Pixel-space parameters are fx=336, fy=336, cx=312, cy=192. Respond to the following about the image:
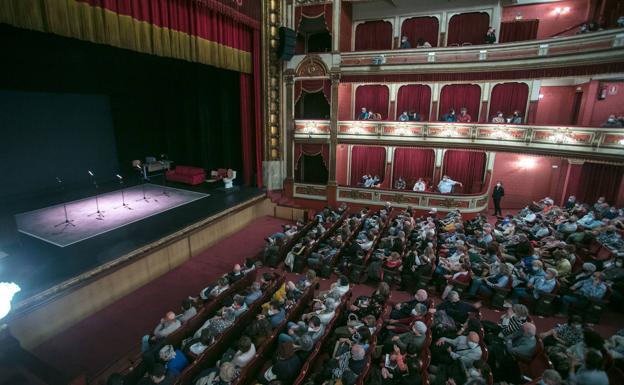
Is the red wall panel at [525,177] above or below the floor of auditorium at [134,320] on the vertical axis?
above

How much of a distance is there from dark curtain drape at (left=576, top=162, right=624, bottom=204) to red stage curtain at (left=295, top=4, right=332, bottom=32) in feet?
34.5

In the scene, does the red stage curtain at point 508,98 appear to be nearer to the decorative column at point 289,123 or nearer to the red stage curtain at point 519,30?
the red stage curtain at point 519,30

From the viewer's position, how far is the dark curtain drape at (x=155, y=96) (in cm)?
1025

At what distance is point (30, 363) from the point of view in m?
4.57

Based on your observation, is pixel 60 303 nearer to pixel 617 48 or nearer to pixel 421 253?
pixel 421 253

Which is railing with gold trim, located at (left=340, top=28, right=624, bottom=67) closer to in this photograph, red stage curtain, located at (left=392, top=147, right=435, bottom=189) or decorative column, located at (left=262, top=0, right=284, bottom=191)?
decorative column, located at (left=262, top=0, right=284, bottom=191)

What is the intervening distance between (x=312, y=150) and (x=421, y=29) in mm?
6487

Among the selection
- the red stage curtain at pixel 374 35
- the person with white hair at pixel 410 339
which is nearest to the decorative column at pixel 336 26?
the red stage curtain at pixel 374 35

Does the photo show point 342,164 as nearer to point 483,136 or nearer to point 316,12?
point 483,136

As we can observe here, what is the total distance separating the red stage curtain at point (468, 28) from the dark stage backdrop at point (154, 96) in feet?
28.2

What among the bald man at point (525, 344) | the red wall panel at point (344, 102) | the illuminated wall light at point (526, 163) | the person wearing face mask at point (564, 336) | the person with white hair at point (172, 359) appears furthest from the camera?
the red wall panel at point (344, 102)

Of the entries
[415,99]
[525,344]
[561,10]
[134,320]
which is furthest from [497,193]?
[134,320]

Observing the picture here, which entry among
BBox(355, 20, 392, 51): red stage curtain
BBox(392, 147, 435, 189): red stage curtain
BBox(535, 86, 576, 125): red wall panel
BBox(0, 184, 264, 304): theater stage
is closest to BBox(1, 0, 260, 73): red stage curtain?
BBox(0, 184, 264, 304): theater stage

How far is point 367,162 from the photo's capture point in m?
14.9
